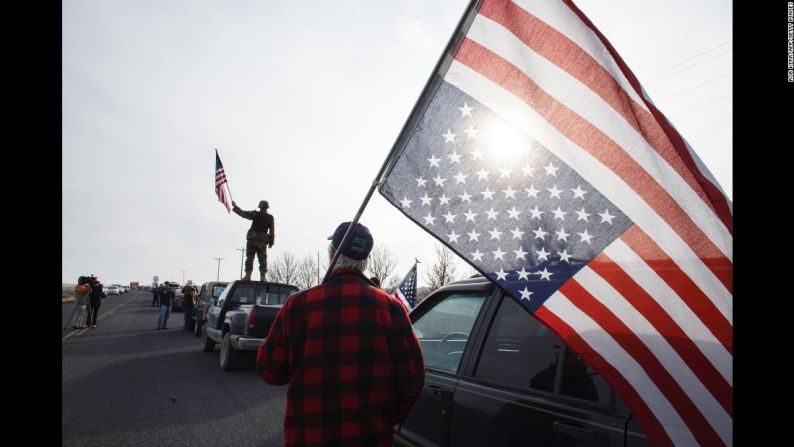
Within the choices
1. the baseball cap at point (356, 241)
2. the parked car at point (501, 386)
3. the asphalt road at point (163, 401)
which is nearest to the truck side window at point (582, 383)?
the parked car at point (501, 386)

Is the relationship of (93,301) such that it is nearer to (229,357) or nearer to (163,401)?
(229,357)

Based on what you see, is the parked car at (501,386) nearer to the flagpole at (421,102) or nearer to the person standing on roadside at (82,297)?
the flagpole at (421,102)

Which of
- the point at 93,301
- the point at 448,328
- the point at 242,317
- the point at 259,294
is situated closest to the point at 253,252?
the point at 259,294

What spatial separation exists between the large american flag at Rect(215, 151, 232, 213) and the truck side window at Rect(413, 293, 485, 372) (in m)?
7.30

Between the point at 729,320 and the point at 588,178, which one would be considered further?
the point at 588,178

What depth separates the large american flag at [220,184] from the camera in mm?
9266

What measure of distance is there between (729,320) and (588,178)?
72cm

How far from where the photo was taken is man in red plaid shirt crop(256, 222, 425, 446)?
1.81m

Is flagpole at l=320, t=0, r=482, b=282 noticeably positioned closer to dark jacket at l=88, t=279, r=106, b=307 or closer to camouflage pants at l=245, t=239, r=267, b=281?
camouflage pants at l=245, t=239, r=267, b=281

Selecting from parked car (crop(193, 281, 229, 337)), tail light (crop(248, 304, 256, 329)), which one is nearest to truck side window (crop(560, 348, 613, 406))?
tail light (crop(248, 304, 256, 329))

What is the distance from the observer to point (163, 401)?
6156 mm
